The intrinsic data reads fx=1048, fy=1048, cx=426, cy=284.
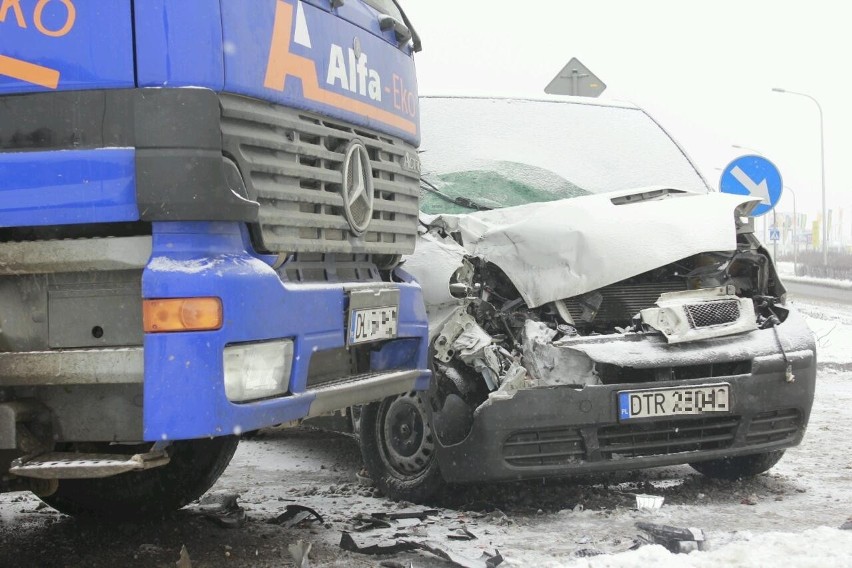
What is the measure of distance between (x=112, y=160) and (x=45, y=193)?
0.23 m

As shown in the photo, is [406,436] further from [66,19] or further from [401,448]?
[66,19]

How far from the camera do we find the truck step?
3.04 metres

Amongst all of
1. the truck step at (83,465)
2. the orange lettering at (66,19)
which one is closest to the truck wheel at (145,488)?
the truck step at (83,465)

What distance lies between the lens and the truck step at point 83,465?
3.04m

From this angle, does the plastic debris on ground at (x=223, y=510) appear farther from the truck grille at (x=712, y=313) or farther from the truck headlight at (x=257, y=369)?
the truck grille at (x=712, y=313)

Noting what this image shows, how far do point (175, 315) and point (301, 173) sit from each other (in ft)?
2.54

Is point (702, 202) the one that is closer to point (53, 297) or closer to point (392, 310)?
point (392, 310)

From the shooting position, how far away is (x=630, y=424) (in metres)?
4.64

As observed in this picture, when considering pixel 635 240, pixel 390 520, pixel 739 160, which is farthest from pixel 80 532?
pixel 739 160

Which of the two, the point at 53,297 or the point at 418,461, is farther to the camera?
the point at 418,461

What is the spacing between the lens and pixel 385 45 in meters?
4.27

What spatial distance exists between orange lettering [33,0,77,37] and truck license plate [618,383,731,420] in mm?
2726

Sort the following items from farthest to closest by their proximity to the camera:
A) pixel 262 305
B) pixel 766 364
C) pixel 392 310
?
pixel 766 364 → pixel 392 310 → pixel 262 305

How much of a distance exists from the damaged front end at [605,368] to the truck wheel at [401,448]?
0.17 metres
